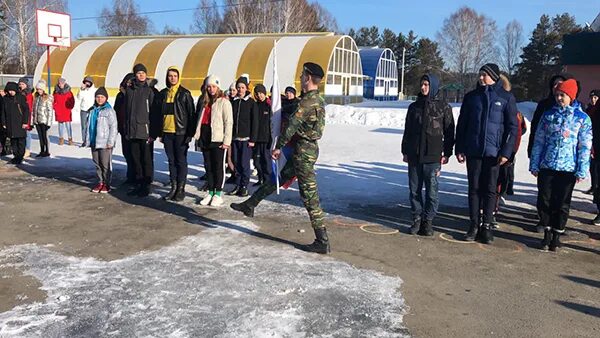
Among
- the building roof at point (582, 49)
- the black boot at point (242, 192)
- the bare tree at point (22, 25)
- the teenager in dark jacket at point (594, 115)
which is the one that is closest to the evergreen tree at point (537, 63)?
the building roof at point (582, 49)

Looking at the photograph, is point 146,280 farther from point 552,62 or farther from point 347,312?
point 552,62

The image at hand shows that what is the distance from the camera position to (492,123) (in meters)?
5.95

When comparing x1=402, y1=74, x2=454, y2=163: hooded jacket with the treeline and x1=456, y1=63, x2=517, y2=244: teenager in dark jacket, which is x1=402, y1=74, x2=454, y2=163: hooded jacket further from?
the treeline

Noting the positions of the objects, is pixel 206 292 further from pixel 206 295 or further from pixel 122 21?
pixel 122 21

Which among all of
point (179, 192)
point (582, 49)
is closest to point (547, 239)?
point (179, 192)

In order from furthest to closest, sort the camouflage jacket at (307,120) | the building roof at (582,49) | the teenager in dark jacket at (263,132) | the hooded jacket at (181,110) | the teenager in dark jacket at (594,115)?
1. the building roof at (582,49)
2. the teenager in dark jacket at (263,132)
3. the hooded jacket at (181,110)
4. the teenager in dark jacket at (594,115)
5. the camouflage jacket at (307,120)

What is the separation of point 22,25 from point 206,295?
185 feet

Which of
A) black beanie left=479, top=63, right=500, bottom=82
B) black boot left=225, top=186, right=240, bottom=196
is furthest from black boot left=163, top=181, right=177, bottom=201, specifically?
black beanie left=479, top=63, right=500, bottom=82

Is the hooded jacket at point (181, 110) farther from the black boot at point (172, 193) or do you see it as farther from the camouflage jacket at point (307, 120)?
the camouflage jacket at point (307, 120)

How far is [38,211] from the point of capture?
7.24 m

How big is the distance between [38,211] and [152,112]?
7.16 feet

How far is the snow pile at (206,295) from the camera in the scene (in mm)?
3732

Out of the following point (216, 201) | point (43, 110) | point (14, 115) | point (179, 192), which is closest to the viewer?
point (216, 201)

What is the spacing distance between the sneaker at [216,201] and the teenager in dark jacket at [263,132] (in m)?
1.32
